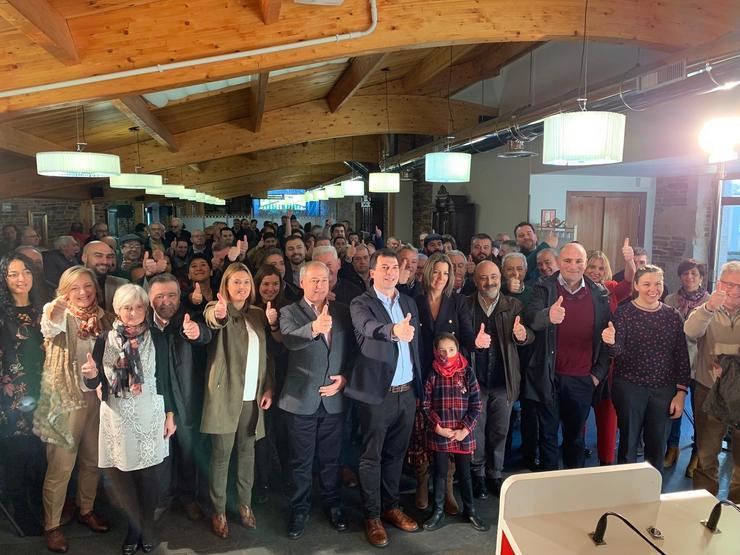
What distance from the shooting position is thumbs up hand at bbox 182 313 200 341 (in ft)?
8.54

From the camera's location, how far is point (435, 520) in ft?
9.87

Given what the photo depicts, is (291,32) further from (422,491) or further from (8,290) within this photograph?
(422,491)

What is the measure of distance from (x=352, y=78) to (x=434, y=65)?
1555 millimetres

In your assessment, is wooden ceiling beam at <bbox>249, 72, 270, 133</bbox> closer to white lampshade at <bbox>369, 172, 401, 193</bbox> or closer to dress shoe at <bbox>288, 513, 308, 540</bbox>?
white lampshade at <bbox>369, 172, 401, 193</bbox>

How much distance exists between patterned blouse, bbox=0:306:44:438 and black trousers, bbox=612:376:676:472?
3.28m

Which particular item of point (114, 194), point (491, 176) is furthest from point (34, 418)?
point (114, 194)

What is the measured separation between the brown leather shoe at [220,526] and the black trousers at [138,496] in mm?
325

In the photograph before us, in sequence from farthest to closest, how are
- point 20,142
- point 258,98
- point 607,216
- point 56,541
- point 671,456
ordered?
point 607,216 < point 20,142 < point 258,98 < point 671,456 < point 56,541

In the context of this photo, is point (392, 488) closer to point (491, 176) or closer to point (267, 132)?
point (267, 132)

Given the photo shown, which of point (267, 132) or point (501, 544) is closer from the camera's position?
point (501, 544)

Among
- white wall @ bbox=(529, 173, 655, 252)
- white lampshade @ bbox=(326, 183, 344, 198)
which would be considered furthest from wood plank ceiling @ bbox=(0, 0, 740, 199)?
white lampshade @ bbox=(326, 183, 344, 198)

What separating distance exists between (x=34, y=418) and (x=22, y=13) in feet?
6.44

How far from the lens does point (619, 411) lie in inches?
124

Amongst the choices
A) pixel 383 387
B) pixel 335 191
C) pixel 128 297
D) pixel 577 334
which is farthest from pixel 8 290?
pixel 335 191
